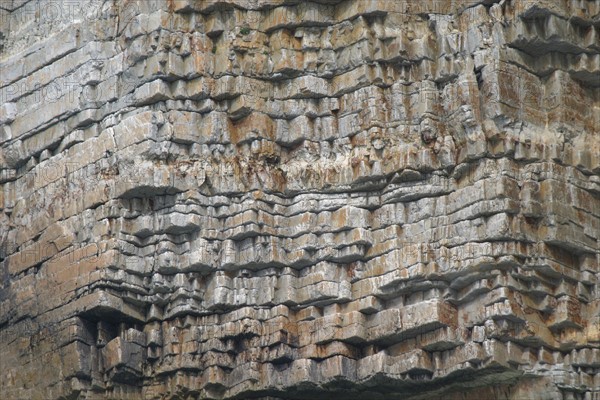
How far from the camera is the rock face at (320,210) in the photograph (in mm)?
33375

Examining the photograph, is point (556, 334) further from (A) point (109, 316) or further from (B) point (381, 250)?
(A) point (109, 316)

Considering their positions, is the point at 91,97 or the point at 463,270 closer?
the point at 463,270

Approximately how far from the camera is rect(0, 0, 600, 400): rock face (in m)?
33.4

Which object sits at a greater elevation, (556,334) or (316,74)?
(316,74)

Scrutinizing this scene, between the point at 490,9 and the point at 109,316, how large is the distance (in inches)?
287

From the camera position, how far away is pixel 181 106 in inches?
1398

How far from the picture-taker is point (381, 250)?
112 feet

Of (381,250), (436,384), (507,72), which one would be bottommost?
(436,384)

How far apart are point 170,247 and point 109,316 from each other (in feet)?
4.50

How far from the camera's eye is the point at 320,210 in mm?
34812

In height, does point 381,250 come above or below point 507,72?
below

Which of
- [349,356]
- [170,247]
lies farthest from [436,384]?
[170,247]

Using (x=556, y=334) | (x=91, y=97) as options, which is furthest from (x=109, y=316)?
(x=556, y=334)

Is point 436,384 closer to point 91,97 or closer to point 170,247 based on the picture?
point 170,247
